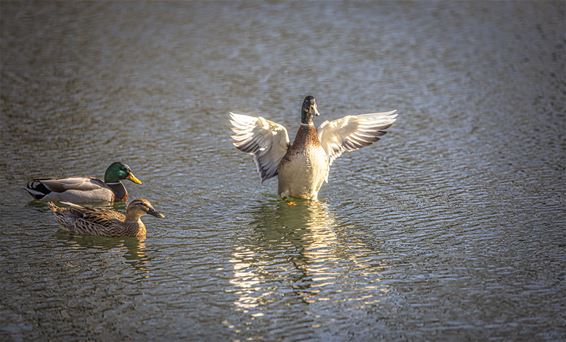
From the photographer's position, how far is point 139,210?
838cm

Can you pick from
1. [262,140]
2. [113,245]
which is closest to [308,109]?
[262,140]

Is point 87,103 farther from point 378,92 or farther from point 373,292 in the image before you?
point 373,292

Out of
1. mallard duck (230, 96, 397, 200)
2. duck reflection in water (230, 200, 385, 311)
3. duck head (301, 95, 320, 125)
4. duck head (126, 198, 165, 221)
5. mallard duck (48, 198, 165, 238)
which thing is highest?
duck head (301, 95, 320, 125)

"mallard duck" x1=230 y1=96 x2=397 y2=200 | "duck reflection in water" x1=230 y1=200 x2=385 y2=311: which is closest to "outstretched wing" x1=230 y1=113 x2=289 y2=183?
"mallard duck" x1=230 y1=96 x2=397 y2=200

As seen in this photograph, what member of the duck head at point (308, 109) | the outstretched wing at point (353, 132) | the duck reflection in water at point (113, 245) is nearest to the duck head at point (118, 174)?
the duck reflection in water at point (113, 245)

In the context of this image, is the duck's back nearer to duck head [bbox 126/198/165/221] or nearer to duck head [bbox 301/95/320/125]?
duck head [bbox 301/95/320/125]

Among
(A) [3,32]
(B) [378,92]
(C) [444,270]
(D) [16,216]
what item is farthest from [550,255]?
(A) [3,32]

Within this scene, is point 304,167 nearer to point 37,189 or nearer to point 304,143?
point 304,143

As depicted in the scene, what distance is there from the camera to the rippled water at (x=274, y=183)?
6.62 metres

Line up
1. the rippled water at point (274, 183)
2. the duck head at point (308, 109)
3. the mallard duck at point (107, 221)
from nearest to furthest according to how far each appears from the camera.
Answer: the rippled water at point (274, 183) → the mallard duck at point (107, 221) → the duck head at point (308, 109)

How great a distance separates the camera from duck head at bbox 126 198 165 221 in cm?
834

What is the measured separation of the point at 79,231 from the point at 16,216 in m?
0.81

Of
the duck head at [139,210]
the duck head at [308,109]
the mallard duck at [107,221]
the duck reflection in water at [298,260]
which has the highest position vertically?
the duck head at [308,109]

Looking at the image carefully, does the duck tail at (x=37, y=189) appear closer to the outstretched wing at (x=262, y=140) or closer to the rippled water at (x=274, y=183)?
the rippled water at (x=274, y=183)
